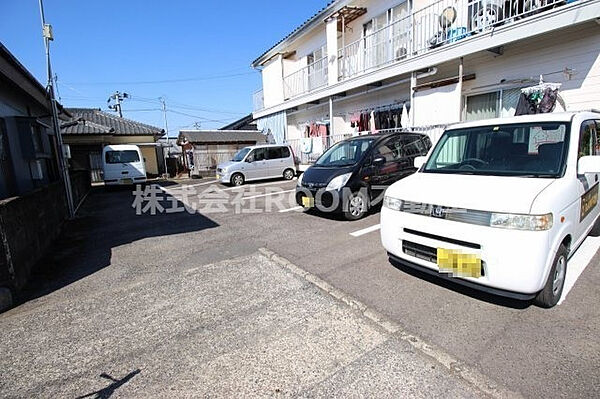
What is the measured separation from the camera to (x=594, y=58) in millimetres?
5520

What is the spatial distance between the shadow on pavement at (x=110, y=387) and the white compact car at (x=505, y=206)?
2.49 metres

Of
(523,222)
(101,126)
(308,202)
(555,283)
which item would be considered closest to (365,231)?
(308,202)

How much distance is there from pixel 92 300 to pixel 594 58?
28.5ft

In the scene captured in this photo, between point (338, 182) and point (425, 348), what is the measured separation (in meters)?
3.69

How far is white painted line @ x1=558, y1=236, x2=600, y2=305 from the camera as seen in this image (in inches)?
119

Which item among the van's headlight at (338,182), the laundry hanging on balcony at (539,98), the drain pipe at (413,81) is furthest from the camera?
the drain pipe at (413,81)

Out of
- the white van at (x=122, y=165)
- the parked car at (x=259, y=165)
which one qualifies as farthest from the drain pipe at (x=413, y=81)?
the white van at (x=122, y=165)

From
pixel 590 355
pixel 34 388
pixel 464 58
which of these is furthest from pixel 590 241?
pixel 34 388

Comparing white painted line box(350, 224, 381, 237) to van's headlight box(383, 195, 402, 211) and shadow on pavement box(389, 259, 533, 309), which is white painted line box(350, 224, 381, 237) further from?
van's headlight box(383, 195, 402, 211)

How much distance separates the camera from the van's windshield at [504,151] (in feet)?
9.70

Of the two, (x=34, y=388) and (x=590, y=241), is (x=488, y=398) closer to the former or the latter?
(x=34, y=388)

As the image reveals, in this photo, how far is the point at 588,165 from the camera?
2742mm

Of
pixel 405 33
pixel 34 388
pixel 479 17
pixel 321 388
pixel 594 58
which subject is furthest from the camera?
pixel 405 33

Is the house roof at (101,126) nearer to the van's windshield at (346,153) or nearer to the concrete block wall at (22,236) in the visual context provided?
the concrete block wall at (22,236)
